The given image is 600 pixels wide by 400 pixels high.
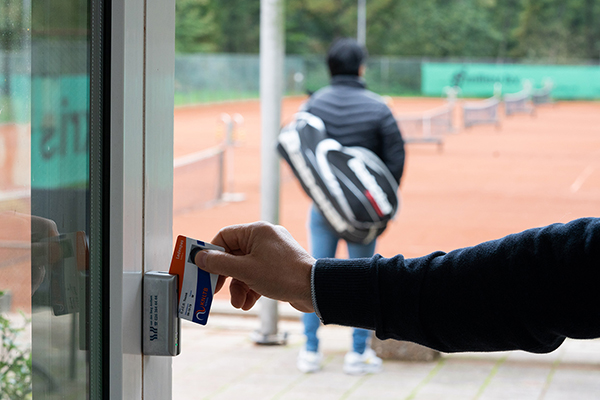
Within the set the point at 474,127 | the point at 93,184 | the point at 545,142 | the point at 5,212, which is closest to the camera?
the point at 5,212

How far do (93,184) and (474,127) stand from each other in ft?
90.2

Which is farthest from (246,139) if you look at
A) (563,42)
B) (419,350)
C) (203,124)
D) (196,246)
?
(563,42)

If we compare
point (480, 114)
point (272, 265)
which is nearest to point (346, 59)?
point (272, 265)

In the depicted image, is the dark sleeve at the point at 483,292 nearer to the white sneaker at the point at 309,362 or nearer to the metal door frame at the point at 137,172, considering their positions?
the metal door frame at the point at 137,172

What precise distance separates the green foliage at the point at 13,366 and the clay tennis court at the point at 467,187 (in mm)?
3247

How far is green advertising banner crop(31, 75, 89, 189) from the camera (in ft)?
2.87

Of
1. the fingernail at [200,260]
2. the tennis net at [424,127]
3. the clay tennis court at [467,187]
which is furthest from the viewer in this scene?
the tennis net at [424,127]

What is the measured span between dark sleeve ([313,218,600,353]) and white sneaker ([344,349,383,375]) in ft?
10.5

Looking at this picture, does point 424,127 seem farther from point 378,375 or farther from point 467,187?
point 378,375

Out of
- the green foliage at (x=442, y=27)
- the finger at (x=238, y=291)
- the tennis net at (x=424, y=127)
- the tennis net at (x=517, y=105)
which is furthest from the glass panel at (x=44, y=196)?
the green foliage at (x=442, y=27)

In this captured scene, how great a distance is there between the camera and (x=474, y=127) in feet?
90.3

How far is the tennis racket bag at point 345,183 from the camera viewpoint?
395 cm

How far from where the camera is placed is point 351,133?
13.4 feet

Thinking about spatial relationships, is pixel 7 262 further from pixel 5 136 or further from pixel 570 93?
pixel 570 93
